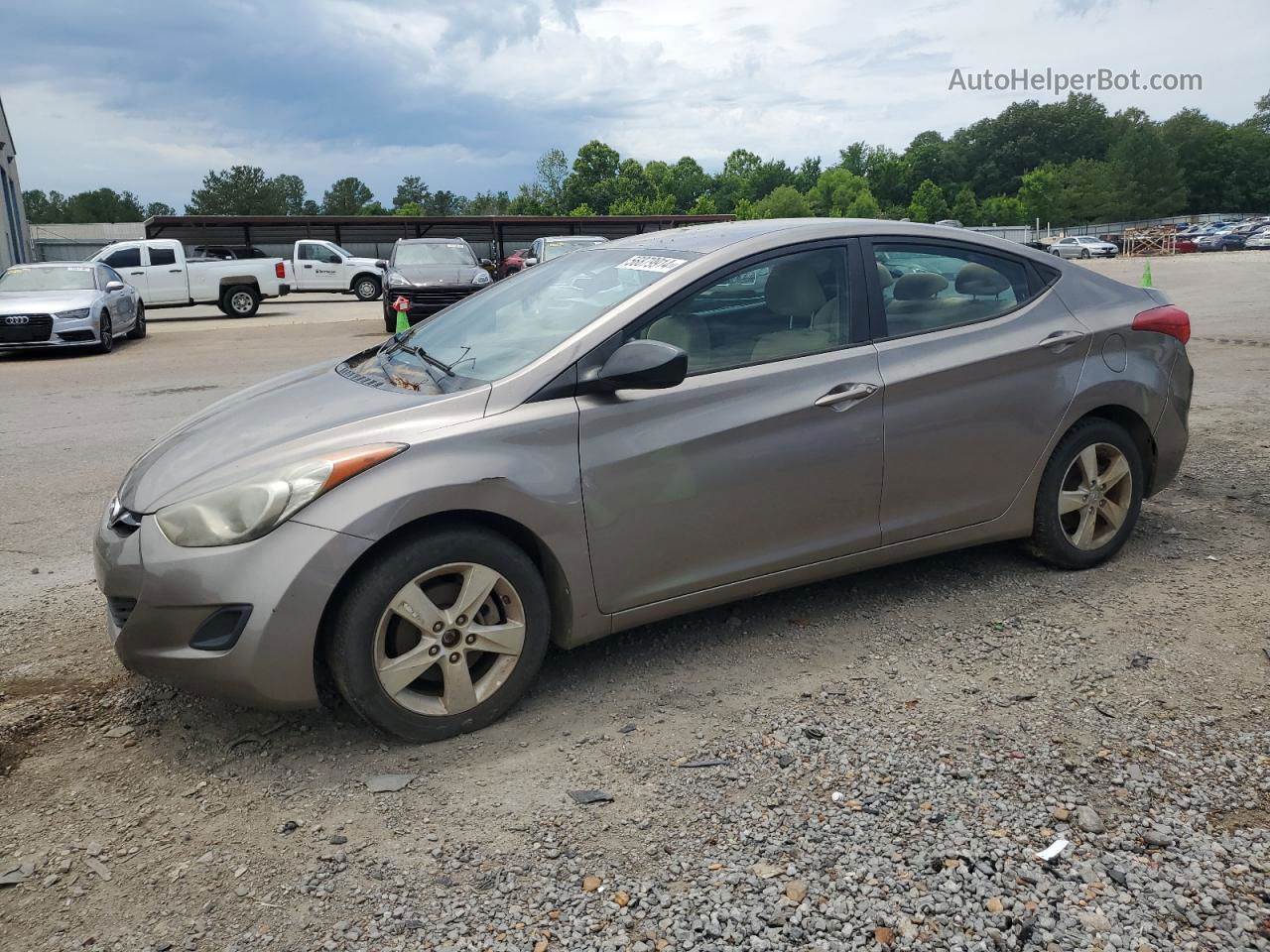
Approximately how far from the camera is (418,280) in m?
18.1

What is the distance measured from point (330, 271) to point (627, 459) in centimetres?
2985

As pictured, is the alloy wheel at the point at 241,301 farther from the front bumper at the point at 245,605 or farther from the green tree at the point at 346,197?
the green tree at the point at 346,197

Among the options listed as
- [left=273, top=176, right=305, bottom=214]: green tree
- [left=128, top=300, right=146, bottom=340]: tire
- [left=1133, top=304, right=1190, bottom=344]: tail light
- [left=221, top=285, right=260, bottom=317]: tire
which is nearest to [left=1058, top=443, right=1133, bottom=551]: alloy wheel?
[left=1133, top=304, right=1190, bottom=344]: tail light

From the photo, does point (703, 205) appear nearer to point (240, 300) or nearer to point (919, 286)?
point (240, 300)

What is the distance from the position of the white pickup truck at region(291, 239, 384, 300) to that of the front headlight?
29.1 meters

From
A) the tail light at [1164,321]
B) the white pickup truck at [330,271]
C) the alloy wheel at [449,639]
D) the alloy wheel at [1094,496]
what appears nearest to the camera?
the alloy wheel at [449,639]

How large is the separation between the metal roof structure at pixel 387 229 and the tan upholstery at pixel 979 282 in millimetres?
36546

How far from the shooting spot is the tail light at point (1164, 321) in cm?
460

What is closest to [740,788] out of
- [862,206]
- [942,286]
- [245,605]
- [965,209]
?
[245,605]

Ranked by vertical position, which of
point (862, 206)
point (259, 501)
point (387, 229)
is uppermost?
point (862, 206)

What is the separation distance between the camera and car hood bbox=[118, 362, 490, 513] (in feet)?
10.6

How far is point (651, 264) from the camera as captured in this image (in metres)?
3.95

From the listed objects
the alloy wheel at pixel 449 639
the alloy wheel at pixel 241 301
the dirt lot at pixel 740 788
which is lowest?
the dirt lot at pixel 740 788

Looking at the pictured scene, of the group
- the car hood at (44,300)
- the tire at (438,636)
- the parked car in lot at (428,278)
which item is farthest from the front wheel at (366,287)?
the tire at (438,636)
